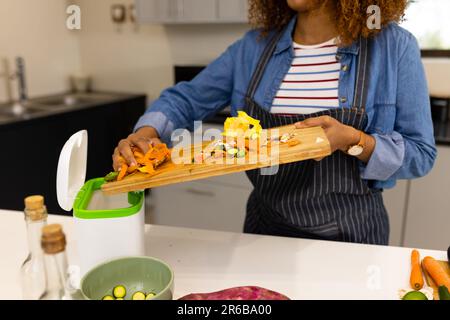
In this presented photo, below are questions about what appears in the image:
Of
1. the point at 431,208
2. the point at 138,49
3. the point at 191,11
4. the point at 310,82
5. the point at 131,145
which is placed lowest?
the point at 431,208

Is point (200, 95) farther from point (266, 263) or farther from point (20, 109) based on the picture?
point (20, 109)

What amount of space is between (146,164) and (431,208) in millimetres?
1573

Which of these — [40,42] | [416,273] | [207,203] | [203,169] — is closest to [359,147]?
[416,273]

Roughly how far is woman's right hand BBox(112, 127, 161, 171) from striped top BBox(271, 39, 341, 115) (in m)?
0.35

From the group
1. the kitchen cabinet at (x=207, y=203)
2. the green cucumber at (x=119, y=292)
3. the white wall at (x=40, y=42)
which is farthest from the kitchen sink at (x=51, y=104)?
the green cucumber at (x=119, y=292)

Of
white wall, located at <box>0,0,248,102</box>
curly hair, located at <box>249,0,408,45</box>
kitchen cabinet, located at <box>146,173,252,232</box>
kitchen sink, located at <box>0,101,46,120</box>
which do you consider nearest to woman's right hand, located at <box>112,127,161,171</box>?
curly hair, located at <box>249,0,408,45</box>

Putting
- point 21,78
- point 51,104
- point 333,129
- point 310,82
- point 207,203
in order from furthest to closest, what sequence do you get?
point 51,104 < point 21,78 < point 207,203 < point 310,82 < point 333,129

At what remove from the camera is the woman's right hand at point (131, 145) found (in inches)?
34.1

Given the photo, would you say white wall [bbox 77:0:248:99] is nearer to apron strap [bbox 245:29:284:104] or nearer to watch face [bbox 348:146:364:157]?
apron strap [bbox 245:29:284:104]

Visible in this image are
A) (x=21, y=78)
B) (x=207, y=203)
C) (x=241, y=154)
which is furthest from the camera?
(x=21, y=78)

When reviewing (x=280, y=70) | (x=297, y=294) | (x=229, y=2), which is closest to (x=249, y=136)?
(x=297, y=294)

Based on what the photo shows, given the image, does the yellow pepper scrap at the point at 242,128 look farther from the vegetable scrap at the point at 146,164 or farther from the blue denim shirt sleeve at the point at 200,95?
the blue denim shirt sleeve at the point at 200,95

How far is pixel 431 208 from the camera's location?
1936 mm

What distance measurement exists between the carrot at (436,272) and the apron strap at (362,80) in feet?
1.26
